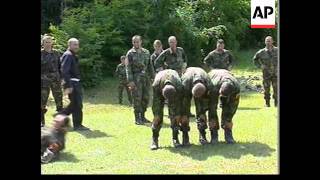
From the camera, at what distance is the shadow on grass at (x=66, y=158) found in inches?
377

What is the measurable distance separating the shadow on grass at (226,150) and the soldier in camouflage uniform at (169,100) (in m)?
0.34

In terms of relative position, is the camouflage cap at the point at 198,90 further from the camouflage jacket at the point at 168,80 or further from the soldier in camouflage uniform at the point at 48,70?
the soldier in camouflage uniform at the point at 48,70

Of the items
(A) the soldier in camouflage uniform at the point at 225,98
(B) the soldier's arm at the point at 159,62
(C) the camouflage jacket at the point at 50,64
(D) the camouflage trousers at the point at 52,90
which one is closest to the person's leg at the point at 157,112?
(A) the soldier in camouflage uniform at the point at 225,98

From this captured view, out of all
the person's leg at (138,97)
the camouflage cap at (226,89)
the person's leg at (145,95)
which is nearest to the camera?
the camouflage cap at (226,89)

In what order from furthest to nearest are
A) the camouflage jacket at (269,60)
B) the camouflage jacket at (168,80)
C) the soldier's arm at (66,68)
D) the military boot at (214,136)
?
Result: 1. the camouflage jacket at (269,60)
2. the soldier's arm at (66,68)
3. the military boot at (214,136)
4. the camouflage jacket at (168,80)

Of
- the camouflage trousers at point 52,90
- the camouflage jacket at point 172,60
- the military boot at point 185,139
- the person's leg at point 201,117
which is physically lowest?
the military boot at point 185,139

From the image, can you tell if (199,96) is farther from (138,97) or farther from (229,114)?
(138,97)

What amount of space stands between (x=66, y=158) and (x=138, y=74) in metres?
4.31

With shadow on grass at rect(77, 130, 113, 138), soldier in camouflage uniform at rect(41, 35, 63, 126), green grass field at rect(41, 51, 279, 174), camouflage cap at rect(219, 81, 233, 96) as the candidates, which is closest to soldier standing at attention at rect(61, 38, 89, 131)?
shadow on grass at rect(77, 130, 113, 138)

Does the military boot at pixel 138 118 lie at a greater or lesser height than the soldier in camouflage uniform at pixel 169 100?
lesser

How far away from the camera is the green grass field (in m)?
8.84

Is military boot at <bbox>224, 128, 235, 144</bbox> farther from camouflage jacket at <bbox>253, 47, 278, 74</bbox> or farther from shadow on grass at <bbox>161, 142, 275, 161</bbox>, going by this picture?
camouflage jacket at <bbox>253, 47, 278, 74</bbox>
